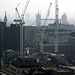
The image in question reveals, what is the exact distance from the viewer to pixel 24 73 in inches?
1357

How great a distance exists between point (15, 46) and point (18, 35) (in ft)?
6.83

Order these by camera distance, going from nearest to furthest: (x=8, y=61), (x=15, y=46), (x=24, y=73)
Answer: (x=24, y=73) → (x=8, y=61) → (x=15, y=46)

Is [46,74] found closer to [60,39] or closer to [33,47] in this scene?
[33,47]

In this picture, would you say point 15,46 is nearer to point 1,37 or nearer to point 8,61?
point 1,37

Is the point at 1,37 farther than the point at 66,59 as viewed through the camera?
Yes

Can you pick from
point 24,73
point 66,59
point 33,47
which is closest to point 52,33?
point 33,47

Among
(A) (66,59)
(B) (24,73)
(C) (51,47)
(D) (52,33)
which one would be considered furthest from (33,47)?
(B) (24,73)

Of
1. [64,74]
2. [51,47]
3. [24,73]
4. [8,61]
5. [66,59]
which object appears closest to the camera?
[64,74]

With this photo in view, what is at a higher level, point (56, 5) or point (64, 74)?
point (56, 5)

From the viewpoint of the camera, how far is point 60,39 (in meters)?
86.5

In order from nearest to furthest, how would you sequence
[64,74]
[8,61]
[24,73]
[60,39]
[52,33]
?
[64,74], [24,73], [8,61], [60,39], [52,33]

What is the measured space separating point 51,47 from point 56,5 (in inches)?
406

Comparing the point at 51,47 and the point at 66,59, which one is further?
the point at 51,47

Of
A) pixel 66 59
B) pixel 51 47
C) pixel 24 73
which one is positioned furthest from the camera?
pixel 51 47
